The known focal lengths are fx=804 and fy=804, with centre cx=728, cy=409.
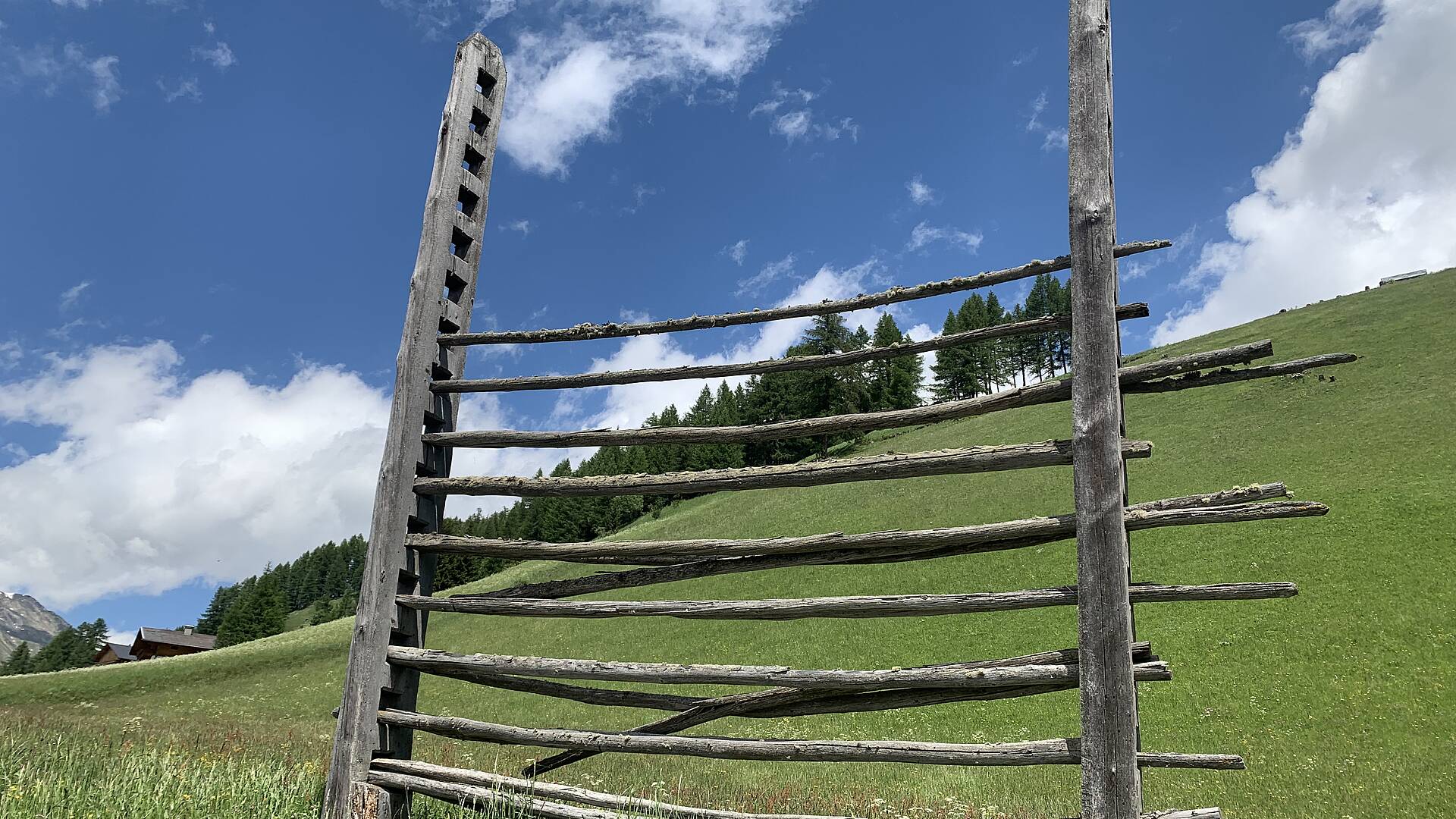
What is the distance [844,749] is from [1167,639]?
636 inches

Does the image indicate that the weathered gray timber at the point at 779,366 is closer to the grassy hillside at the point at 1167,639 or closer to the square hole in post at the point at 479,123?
the square hole in post at the point at 479,123

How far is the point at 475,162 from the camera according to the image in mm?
5203

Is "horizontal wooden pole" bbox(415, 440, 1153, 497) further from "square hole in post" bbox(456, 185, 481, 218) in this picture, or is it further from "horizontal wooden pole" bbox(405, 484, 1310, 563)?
"square hole in post" bbox(456, 185, 481, 218)

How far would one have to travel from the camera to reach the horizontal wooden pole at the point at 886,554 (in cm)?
312

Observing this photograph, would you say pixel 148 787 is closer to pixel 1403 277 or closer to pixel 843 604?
pixel 843 604

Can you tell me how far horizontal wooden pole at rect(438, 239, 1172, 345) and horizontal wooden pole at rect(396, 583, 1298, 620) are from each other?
1402 millimetres

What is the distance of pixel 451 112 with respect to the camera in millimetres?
5043

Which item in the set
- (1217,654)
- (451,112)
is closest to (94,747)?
(451,112)

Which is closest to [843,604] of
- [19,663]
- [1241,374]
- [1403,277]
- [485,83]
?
[1241,374]

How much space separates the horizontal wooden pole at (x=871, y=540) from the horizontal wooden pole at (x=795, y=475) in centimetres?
25

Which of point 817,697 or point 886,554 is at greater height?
point 886,554

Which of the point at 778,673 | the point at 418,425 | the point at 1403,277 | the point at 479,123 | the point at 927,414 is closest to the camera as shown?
the point at 778,673

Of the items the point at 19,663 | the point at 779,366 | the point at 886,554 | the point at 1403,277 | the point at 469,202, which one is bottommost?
the point at 19,663

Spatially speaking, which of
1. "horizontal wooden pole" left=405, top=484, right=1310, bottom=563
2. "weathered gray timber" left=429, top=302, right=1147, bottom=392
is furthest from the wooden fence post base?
"weathered gray timber" left=429, top=302, right=1147, bottom=392
